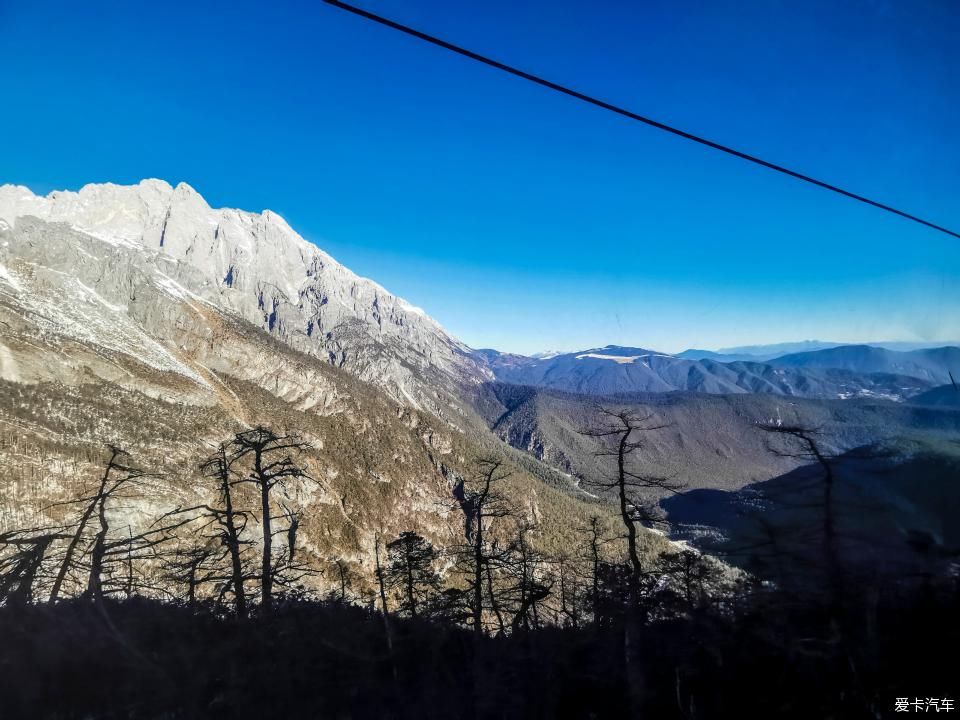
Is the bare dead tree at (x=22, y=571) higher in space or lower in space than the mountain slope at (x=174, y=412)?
lower

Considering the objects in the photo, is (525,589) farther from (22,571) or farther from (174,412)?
(174,412)

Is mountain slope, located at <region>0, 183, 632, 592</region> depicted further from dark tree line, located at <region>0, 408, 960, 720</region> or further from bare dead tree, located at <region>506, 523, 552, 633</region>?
bare dead tree, located at <region>506, 523, 552, 633</region>

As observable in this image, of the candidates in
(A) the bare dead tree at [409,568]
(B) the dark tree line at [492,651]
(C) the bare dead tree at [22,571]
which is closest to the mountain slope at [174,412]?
(C) the bare dead tree at [22,571]

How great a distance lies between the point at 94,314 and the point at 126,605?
213ft

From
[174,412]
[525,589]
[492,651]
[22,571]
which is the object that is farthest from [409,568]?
[174,412]

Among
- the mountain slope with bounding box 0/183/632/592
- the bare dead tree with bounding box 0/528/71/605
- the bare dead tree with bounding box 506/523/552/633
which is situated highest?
the mountain slope with bounding box 0/183/632/592

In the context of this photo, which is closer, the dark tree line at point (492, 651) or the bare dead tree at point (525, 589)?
the dark tree line at point (492, 651)

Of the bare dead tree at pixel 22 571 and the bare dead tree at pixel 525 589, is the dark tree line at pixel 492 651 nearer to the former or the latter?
the bare dead tree at pixel 22 571

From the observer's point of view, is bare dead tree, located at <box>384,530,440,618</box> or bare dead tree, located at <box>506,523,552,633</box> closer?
bare dead tree, located at <box>506,523,552,633</box>

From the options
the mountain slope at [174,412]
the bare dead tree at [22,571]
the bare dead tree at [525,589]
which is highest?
the mountain slope at [174,412]

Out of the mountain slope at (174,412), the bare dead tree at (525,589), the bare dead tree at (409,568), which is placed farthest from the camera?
the mountain slope at (174,412)

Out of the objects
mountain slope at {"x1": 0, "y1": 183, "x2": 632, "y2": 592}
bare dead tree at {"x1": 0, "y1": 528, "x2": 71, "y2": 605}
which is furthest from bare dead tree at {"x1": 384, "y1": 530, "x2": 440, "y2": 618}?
mountain slope at {"x1": 0, "y1": 183, "x2": 632, "y2": 592}

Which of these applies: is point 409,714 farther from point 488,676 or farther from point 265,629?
point 265,629

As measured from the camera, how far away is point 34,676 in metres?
9.62
